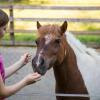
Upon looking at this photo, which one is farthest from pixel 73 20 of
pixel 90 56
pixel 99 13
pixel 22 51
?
pixel 90 56

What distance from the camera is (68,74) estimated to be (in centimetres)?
430

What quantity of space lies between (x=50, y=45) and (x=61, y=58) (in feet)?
0.59

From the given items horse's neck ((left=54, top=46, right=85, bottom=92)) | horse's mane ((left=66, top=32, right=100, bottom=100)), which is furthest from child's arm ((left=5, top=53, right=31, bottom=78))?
horse's mane ((left=66, top=32, right=100, bottom=100))

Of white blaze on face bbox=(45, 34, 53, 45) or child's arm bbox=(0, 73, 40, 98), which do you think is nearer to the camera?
child's arm bbox=(0, 73, 40, 98)

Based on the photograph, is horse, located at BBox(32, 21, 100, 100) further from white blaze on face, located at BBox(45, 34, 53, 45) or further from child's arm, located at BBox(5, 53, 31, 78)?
child's arm, located at BBox(5, 53, 31, 78)

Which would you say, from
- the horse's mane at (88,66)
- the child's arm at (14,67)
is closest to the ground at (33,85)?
the horse's mane at (88,66)

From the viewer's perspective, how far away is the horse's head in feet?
13.3

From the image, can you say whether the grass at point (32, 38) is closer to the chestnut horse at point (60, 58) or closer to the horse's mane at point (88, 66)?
the horse's mane at point (88, 66)

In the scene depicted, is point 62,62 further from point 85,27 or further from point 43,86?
point 85,27

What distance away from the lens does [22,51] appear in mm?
10039

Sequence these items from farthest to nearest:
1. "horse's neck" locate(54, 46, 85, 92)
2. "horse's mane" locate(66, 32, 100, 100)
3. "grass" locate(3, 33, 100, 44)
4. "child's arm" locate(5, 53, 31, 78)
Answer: "grass" locate(3, 33, 100, 44) < "horse's mane" locate(66, 32, 100, 100) < "horse's neck" locate(54, 46, 85, 92) < "child's arm" locate(5, 53, 31, 78)

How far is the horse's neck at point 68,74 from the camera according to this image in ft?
14.0

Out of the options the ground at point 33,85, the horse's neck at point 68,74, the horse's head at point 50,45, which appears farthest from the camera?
the ground at point 33,85

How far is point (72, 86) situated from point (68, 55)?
1.04 feet
